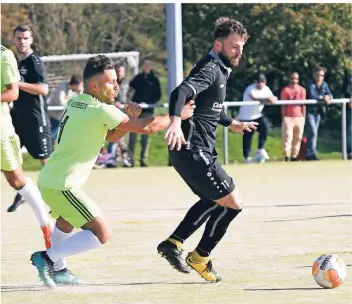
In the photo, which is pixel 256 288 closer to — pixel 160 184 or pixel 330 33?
pixel 160 184

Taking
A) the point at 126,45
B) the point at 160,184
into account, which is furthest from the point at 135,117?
the point at 126,45

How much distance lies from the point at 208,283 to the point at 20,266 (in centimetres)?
174

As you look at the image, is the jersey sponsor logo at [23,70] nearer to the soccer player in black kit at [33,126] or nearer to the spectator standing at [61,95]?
the soccer player in black kit at [33,126]

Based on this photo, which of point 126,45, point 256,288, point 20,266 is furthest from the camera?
point 126,45

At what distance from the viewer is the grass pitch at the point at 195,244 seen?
25.5ft

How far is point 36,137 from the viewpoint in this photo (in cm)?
1366

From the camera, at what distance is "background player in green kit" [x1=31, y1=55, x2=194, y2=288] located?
779 cm

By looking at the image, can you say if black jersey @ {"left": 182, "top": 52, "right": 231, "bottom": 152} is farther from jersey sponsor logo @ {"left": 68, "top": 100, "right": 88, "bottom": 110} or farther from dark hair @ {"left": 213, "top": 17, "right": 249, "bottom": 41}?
jersey sponsor logo @ {"left": 68, "top": 100, "right": 88, "bottom": 110}

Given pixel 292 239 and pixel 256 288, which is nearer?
pixel 256 288

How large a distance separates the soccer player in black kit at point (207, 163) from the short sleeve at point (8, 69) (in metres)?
1.94

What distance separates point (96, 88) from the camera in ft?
26.1

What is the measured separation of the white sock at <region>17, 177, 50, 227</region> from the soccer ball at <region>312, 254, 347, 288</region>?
8.55 ft

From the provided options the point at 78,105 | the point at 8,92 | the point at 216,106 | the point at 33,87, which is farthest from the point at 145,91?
the point at 78,105

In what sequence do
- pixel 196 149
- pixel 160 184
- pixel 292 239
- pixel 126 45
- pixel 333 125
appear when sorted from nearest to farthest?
pixel 196 149, pixel 292 239, pixel 160 184, pixel 333 125, pixel 126 45
